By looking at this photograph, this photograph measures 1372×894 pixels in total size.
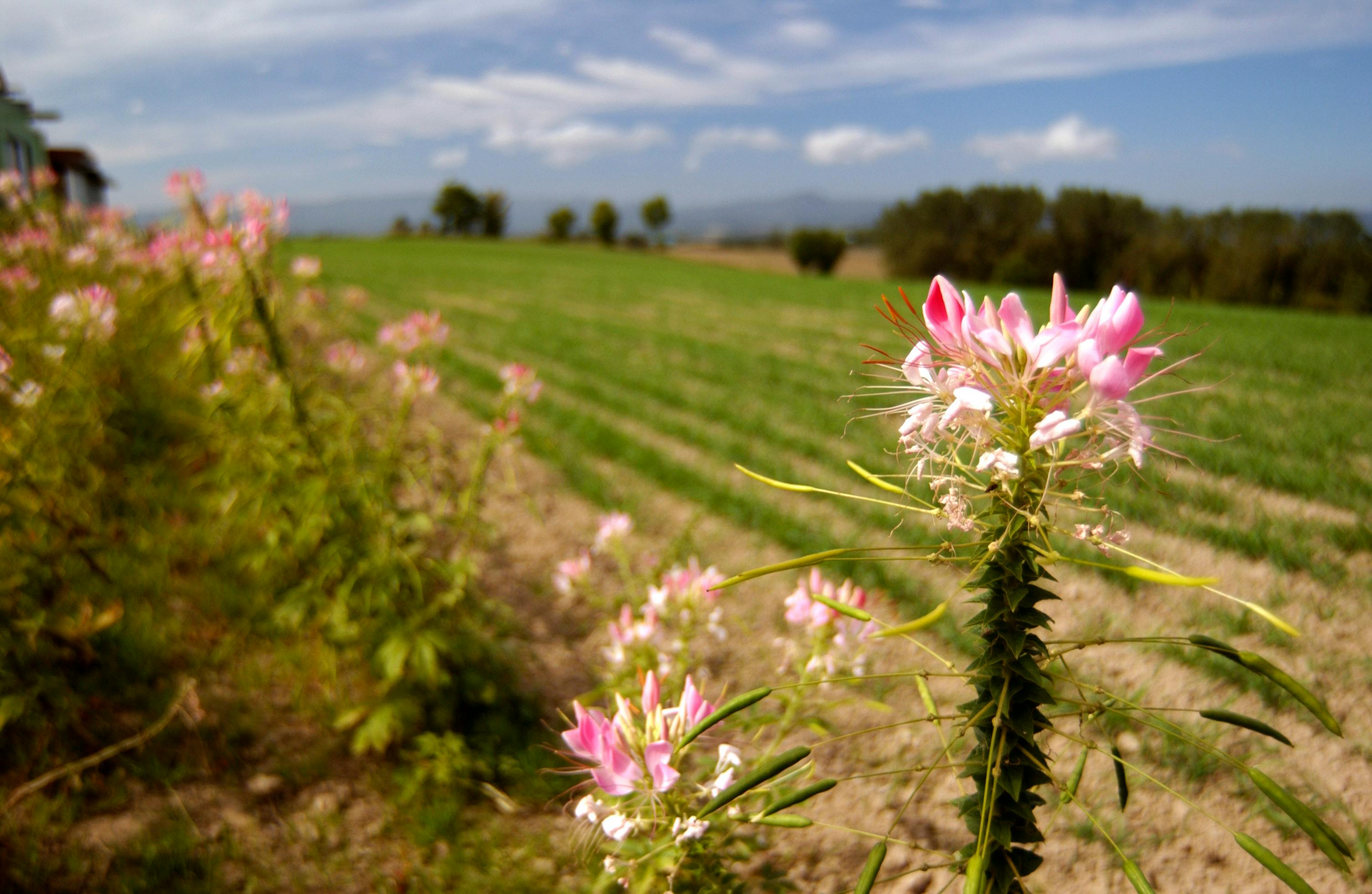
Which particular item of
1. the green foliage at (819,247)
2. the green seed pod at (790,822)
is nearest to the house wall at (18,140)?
the green seed pod at (790,822)

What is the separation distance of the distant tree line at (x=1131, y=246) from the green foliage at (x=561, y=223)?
104 ft

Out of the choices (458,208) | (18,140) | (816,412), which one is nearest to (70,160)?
(18,140)

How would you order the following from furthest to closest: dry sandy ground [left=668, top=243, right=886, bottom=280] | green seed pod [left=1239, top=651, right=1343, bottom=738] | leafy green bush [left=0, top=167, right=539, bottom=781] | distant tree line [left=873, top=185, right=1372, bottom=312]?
1. dry sandy ground [left=668, top=243, right=886, bottom=280]
2. distant tree line [left=873, top=185, right=1372, bottom=312]
3. leafy green bush [left=0, top=167, right=539, bottom=781]
4. green seed pod [left=1239, top=651, right=1343, bottom=738]

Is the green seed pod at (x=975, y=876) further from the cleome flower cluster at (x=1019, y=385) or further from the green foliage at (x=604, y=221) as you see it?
the green foliage at (x=604, y=221)

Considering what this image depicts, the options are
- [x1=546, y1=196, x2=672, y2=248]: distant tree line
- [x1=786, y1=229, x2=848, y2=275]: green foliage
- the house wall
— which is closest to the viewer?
the house wall

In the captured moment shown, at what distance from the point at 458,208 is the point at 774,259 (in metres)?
37.6

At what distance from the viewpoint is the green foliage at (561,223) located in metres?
66.4

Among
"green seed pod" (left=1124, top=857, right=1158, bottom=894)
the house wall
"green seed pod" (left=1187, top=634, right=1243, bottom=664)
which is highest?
the house wall

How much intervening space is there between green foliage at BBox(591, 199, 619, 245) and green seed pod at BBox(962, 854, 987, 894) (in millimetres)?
65725

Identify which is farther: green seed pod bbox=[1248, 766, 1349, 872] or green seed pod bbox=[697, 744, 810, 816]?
green seed pod bbox=[697, 744, 810, 816]

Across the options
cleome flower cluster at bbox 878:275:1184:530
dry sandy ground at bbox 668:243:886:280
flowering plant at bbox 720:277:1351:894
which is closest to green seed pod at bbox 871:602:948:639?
flowering plant at bbox 720:277:1351:894

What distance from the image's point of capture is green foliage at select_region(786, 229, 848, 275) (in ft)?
144

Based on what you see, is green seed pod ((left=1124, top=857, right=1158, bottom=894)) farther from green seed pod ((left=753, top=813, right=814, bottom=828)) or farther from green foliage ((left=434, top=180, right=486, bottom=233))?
green foliage ((left=434, top=180, right=486, bottom=233))

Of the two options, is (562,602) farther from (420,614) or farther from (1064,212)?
(1064,212)
